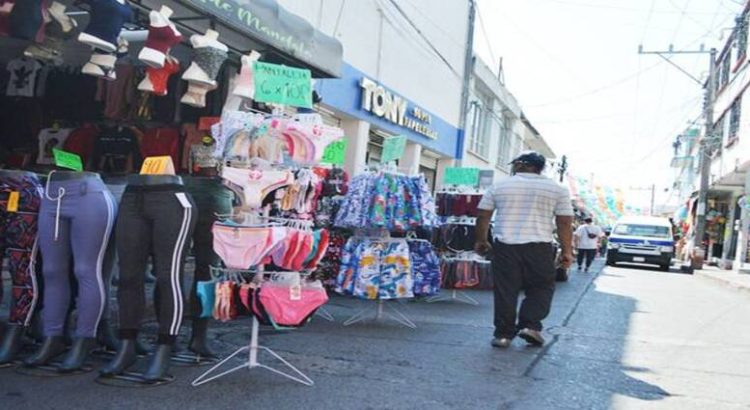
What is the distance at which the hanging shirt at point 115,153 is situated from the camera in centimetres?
645

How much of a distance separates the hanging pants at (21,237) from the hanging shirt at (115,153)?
213 centimetres

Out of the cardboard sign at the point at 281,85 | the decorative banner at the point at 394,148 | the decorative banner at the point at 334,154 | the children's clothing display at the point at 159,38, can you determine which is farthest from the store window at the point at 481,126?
the cardboard sign at the point at 281,85

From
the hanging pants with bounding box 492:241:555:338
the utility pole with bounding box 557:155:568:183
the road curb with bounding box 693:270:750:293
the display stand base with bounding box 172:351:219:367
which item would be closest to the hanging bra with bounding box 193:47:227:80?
the display stand base with bounding box 172:351:219:367

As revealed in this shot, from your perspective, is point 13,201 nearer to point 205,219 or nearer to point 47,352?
point 47,352

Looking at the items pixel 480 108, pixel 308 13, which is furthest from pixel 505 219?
pixel 480 108

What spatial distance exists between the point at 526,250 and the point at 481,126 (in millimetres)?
19019

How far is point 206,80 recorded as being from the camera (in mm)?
5527

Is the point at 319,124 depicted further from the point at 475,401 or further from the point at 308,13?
the point at 308,13

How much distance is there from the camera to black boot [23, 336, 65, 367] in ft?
13.4

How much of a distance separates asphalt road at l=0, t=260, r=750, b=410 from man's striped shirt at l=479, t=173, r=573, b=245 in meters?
1.02

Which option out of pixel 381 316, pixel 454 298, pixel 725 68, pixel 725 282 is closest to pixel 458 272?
pixel 454 298

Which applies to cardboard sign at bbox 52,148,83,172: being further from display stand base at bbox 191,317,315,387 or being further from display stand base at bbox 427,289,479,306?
display stand base at bbox 427,289,479,306

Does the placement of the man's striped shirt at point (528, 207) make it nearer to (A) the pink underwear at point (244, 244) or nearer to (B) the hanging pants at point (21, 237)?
(A) the pink underwear at point (244, 244)

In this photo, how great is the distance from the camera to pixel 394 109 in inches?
580
